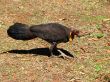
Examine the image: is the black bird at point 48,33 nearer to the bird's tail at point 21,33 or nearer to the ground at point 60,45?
the bird's tail at point 21,33

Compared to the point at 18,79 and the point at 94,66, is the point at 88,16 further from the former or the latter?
the point at 18,79

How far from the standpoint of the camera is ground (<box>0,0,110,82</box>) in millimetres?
9430

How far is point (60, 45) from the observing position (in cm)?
1127

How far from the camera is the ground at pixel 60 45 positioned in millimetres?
9430

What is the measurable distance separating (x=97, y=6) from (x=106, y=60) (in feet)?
15.9

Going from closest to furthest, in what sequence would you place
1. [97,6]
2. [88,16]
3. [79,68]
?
1. [79,68]
2. [88,16]
3. [97,6]

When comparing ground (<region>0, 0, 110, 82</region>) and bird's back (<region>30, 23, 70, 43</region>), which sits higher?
bird's back (<region>30, 23, 70, 43</region>)

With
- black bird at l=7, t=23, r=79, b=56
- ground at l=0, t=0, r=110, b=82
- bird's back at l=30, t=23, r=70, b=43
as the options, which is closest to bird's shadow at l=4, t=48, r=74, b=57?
ground at l=0, t=0, r=110, b=82

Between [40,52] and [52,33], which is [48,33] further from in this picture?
[40,52]

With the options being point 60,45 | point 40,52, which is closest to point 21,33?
point 40,52

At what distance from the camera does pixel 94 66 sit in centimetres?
994

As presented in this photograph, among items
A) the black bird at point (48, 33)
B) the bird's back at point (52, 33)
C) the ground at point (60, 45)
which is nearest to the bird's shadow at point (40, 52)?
the ground at point (60, 45)

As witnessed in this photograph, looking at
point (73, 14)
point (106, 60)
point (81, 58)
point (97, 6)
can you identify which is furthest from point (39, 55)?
point (97, 6)

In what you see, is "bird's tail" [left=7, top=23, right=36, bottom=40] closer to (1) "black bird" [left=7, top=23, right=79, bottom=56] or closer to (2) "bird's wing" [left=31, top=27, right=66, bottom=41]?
(1) "black bird" [left=7, top=23, right=79, bottom=56]
